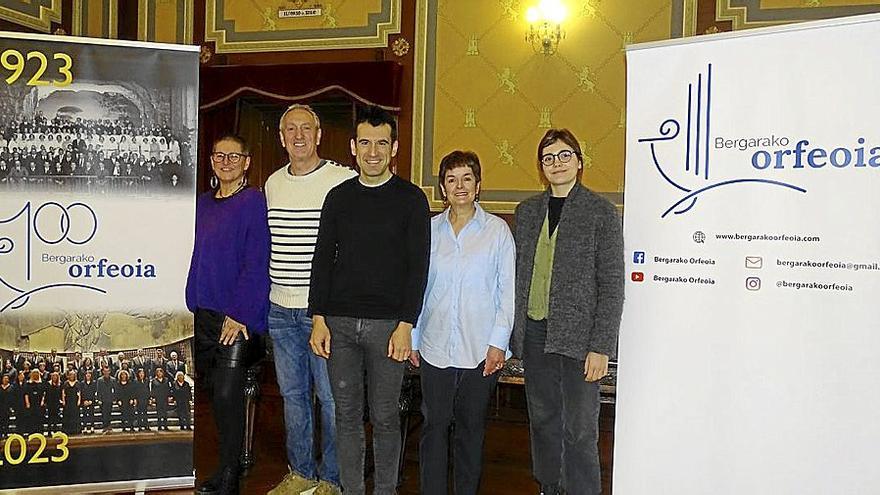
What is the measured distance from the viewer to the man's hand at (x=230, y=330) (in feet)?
9.56

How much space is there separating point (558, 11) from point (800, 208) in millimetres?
2957

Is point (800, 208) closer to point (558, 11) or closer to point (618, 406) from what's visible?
point (618, 406)

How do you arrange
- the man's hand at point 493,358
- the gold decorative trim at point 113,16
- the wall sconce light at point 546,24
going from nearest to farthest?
the man's hand at point 493,358
the wall sconce light at point 546,24
the gold decorative trim at point 113,16

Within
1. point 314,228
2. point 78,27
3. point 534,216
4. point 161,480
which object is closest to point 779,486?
point 534,216

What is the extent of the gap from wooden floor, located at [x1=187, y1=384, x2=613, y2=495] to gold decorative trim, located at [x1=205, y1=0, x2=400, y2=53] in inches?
92.4

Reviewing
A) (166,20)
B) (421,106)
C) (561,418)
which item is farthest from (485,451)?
(166,20)

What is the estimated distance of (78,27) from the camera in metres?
5.71

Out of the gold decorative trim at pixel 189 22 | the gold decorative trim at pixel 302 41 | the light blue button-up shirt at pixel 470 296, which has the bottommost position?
the light blue button-up shirt at pixel 470 296

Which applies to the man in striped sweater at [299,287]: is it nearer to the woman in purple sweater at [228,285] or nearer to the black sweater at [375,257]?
the woman in purple sweater at [228,285]

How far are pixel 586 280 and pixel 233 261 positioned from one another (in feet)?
4.06

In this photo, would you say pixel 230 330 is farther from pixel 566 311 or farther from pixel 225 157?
pixel 566 311

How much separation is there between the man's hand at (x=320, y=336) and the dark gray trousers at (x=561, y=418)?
666mm

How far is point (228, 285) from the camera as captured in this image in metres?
2.90

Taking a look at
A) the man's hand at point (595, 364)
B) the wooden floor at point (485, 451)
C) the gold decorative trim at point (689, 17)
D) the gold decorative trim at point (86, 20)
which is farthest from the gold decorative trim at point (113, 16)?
the man's hand at point (595, 364)
